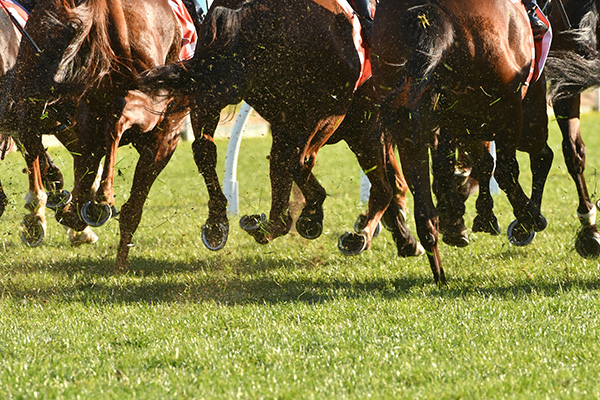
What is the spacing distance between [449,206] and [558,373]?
7.92 ft

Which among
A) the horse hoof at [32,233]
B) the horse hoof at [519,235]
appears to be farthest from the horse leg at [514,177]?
the horse hoof at [32,233]

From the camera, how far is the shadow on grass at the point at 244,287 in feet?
16.4

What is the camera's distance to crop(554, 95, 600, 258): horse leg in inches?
240

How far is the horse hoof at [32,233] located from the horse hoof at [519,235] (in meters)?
3.89

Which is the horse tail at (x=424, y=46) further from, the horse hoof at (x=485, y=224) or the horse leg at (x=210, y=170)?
the horse hoof at (x=485, y=224)

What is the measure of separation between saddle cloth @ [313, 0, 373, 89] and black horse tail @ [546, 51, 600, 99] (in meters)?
1.23

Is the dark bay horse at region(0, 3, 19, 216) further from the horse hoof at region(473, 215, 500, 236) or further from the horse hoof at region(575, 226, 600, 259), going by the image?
the horse hoof at region(575, 226, 600, 259)

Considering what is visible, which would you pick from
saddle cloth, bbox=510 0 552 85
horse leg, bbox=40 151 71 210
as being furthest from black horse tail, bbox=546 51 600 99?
horse leg, bbox=40 151 71 210

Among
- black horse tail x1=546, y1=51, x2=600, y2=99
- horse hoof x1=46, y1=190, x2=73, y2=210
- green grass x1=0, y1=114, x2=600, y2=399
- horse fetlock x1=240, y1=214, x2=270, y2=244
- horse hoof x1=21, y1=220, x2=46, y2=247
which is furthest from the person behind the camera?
horse hoof x1=21, y1=220, x2=46, y2=247

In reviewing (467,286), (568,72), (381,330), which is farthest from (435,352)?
(568,72)

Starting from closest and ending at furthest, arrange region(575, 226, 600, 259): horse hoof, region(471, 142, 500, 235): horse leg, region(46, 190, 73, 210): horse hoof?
region(471, 142, 500, 235): horse leg → region(575, 226, 600, 259): horse hoof → region(46, 190, 73, 210): horse hoof

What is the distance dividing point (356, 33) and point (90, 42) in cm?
174

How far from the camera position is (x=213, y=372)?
11.5ft

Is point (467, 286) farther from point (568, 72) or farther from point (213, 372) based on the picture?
point (213, 372)
